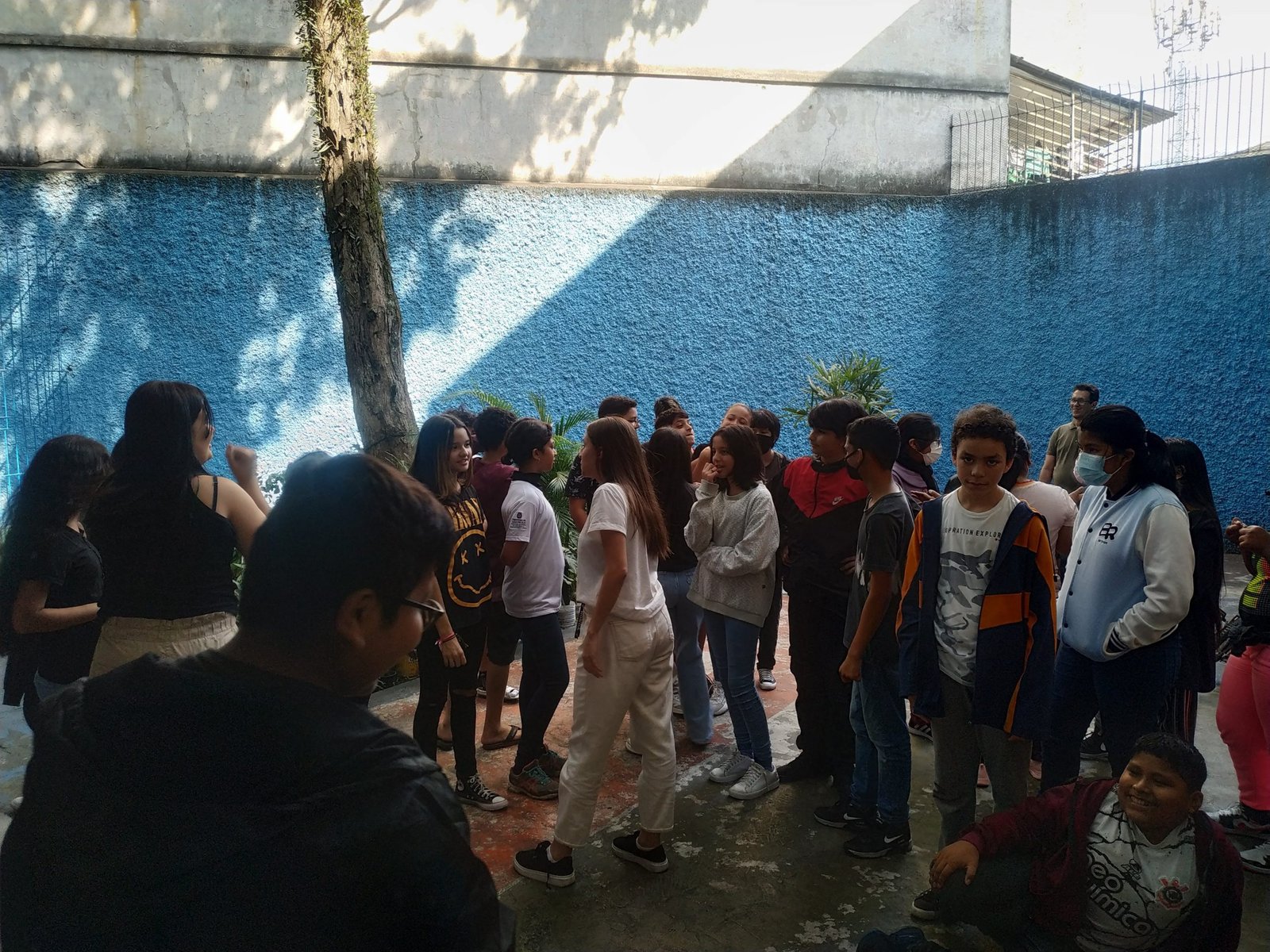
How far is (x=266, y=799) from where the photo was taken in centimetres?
98

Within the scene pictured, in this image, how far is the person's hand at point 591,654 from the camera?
326 centimetres

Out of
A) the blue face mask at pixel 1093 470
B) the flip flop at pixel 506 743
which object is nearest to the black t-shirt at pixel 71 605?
the flip flop at pixel 506 743

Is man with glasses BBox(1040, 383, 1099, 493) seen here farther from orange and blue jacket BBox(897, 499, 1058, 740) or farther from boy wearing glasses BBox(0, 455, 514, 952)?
boy wearing glasses BBox(0, 455, 514, 952)

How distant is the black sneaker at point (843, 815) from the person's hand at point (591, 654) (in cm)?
124

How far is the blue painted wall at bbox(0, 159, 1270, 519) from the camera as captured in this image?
8.03 meters

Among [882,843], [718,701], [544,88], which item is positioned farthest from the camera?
[544,88]

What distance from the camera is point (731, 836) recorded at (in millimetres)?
3734

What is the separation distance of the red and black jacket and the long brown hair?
911 millimetres

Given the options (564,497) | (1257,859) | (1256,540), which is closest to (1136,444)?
(1256,540)

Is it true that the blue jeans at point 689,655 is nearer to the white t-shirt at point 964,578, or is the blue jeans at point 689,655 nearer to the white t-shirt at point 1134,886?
the white t-shirt at point 964,578

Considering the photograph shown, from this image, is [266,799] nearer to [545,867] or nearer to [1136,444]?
[545,867]

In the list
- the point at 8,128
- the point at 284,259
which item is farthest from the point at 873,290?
the point at 8,128

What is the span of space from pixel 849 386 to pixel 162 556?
757cm

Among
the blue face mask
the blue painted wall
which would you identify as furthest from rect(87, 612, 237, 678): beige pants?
the blue painted wall
